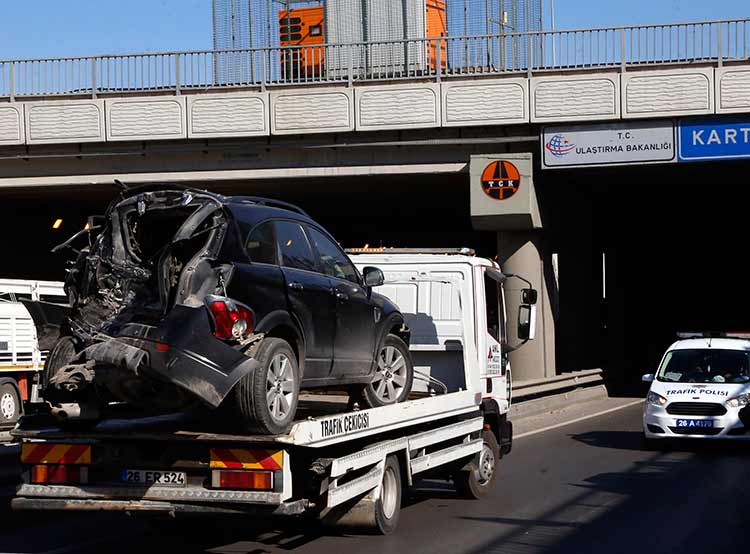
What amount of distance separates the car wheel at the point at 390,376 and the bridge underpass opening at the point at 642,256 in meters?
18.1

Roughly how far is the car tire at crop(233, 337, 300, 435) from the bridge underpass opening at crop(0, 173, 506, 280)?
19.8m

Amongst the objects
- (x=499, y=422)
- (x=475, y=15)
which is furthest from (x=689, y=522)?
(x=475, y=15)

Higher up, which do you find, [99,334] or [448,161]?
[448,161]

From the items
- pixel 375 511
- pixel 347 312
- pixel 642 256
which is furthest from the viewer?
pixel 642 256

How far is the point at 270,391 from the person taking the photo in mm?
8297

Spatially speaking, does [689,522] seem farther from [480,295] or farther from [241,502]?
[241,502]

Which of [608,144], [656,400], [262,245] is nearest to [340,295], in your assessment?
[262,245]

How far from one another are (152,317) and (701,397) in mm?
11975

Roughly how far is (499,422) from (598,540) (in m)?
3.65

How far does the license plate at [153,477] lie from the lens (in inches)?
322

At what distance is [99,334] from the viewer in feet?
26.8

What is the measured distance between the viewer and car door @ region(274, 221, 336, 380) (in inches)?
355

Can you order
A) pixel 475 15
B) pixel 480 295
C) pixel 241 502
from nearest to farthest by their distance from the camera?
pixel 241 502
pixel 480 295
pixel 475 15

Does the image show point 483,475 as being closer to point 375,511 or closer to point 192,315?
point 375,511
